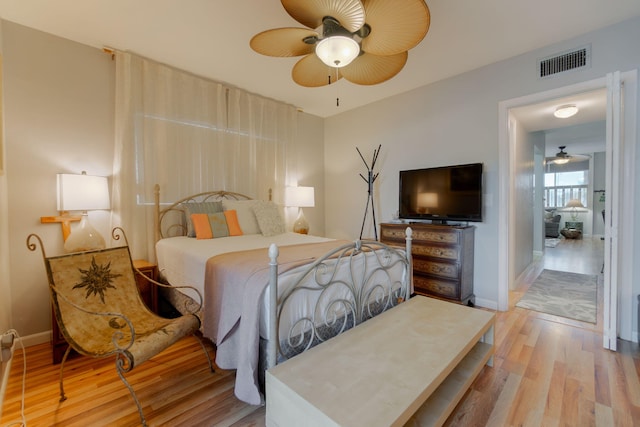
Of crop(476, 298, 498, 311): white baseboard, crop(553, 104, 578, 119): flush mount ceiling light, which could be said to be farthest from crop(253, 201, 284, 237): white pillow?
crop(553, 104, 578, 119): flush mount ceiling light

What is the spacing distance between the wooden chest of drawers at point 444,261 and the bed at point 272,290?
3.10 feet

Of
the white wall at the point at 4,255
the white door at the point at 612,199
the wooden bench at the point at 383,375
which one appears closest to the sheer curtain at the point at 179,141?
the white wall at the point at 4,255

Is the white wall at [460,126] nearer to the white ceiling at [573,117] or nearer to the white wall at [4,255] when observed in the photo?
the white ceiling at [573,117]

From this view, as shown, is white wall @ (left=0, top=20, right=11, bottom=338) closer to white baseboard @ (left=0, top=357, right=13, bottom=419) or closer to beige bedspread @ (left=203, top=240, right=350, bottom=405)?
A: white baseboard @ (left=0, top=357, right=13, bottom=419)

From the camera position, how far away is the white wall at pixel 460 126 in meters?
2.46

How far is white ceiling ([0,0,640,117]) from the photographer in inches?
83.4

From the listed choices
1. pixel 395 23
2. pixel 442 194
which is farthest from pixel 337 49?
pixel 442 194

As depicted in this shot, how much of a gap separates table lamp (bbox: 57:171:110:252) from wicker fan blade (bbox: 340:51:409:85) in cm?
234

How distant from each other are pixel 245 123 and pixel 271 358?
10.4 feet

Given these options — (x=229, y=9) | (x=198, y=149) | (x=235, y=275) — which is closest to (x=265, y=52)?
(x=229, y=9)

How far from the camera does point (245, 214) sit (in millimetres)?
3250

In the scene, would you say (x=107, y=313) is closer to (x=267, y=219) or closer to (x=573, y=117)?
(x=267, y=219)

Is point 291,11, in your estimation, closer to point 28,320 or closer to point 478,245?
point 478,245

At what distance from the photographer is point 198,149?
3.33 metres
